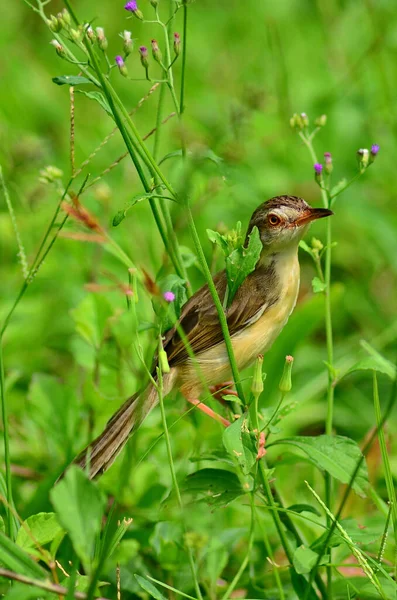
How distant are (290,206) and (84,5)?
624 cm

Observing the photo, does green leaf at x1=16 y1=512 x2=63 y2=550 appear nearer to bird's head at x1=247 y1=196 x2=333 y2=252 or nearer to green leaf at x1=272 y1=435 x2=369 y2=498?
green leaf at x1=272 y1=435 x2=369 y2=498

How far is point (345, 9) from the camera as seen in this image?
8.52 metres

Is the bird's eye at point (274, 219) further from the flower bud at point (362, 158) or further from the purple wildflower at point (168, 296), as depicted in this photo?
the purple wildflower at point (168, 296)

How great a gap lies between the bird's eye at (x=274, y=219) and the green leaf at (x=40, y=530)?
1.80 metres

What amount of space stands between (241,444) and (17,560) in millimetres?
749

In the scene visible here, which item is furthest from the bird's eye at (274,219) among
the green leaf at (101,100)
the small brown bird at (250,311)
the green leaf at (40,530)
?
the green leaf at (40,530)

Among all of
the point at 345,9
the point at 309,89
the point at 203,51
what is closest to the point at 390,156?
the point at 309,89

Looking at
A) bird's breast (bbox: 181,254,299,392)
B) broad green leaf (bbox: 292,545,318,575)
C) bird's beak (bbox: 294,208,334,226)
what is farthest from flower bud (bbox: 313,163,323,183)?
broad green leaf (bbox: 292,545,318,575)

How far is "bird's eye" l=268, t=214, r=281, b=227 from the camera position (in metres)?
4.00

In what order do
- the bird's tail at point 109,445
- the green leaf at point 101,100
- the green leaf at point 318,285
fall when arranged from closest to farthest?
1. the green leaf at point 101,100
2. the green leaf at point 318,285
3. the bird's tail at point 109,445

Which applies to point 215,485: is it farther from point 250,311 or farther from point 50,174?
point 50,174

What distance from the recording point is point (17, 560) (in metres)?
2.48

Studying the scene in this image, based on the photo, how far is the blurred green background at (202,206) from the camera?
420cm

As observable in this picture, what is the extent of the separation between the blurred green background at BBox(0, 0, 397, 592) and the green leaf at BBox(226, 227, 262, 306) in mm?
356
